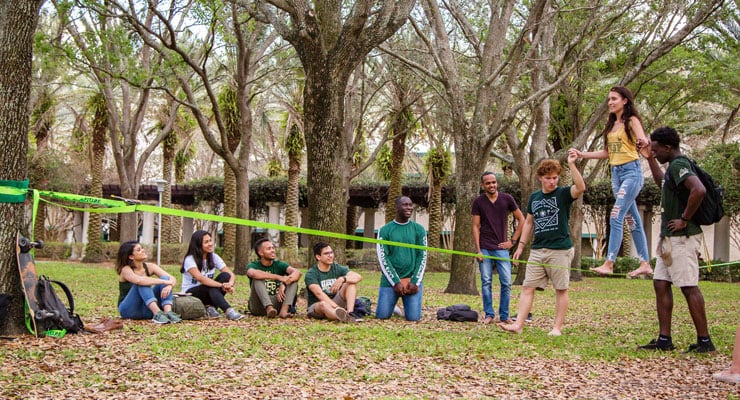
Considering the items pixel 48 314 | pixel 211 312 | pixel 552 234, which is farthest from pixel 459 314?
pixel 48 314

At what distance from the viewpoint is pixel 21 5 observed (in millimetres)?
7359

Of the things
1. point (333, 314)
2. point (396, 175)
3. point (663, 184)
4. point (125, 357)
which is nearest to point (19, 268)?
point (125, 357)

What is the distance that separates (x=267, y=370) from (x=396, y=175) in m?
23.1

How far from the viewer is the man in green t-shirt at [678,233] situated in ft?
22.7

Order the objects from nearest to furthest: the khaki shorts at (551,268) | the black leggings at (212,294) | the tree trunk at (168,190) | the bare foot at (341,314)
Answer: the khaki shorts at (551,268) < the bare foot at (341,314) < the black leggings at (212,294) < the tree trunk at (168,190)

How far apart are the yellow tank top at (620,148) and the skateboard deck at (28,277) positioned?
18.6ft

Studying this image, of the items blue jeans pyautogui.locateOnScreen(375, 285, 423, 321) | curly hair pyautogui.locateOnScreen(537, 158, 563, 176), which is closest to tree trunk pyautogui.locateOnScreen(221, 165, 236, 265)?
blue jeans pyautogui.locateOnScreen(375, 285, 423, 321)

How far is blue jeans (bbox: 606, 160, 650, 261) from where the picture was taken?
720 centimetres

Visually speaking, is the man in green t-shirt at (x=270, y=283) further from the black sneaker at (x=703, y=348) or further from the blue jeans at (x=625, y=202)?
the black sneaker at (x=703, y=348)

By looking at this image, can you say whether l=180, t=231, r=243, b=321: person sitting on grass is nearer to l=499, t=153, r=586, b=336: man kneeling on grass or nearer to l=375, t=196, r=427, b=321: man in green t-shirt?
l=375, t=196, r=427, b=321: man in green t-shirt

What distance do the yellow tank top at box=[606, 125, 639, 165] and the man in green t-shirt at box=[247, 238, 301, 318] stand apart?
4.07 m

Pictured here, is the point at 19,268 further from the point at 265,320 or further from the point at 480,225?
the point at 480,225

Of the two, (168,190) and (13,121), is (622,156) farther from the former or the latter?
(168,190)

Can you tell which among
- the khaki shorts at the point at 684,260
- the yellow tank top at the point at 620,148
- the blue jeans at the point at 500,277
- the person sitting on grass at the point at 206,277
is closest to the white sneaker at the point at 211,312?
the person sitting on grass at the point at 206,277
